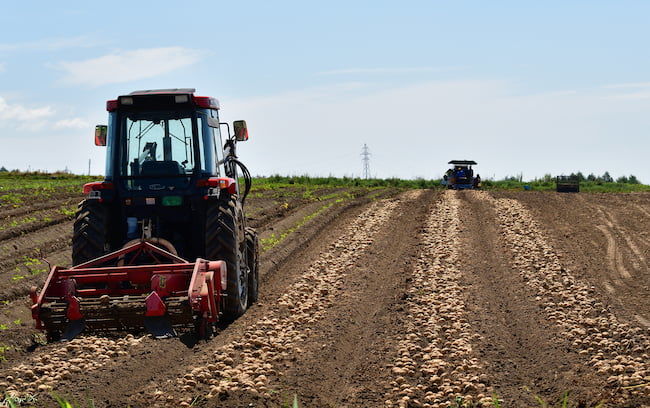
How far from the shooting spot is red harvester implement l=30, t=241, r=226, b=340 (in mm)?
8438

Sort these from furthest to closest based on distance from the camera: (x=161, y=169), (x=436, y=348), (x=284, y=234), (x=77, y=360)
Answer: (x=284, y=234) → (x=161, y=169) → (x=436, y=348) → (x=77, y=360)

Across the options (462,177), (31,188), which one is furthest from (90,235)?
(462,177)

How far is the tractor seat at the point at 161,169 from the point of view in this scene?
34.5 ft

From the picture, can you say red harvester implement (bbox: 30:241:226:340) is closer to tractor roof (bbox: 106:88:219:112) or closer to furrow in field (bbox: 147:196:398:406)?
furrow in field (bbox: 147:196:398:406)

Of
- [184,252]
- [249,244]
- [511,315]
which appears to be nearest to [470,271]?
[511,315]

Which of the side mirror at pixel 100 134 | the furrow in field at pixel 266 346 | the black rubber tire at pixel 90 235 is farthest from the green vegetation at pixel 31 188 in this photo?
the black rubber tire at pixel 90 235

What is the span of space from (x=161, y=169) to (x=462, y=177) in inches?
1219

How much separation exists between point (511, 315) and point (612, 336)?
1.73 m

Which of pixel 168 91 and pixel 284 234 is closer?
pixel 168 91

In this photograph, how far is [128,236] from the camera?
34.0ft

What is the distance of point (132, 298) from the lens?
28.6 feet

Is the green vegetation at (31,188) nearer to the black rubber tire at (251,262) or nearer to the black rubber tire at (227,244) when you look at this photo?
the black rubber tire at (251,262)

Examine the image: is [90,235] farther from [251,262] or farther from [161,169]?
[251,262]

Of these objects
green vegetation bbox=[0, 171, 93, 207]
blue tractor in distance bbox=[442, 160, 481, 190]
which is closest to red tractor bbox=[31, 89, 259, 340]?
green vegetation bbox=[0, 171, 93, 207]
